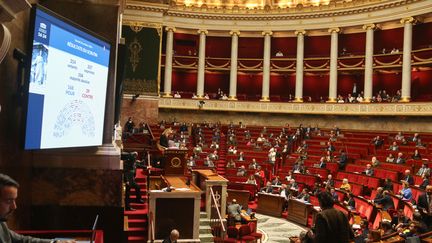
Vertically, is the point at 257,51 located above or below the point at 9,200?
Result: above

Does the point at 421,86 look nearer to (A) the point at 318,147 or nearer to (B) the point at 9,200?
(A) the point at 318,147

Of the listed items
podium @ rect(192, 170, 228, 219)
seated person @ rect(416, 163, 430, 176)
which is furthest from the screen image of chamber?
seated person @ rect(416, 163, 430, 176)

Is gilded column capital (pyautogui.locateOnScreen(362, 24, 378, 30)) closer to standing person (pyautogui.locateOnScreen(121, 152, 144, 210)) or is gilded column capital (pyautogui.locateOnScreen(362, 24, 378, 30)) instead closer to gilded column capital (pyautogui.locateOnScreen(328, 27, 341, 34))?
gilded column capital (pyautogui.locateOnScreen(328, 27, 341, 34))

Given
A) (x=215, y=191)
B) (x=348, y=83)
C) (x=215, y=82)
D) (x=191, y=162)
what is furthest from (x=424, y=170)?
(x=215, y=82)

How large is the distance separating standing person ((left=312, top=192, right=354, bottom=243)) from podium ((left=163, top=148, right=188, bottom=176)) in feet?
30.3

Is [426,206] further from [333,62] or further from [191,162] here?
[333,62]

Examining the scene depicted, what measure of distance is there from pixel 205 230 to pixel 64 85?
8286mm

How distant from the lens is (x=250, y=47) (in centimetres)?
3344

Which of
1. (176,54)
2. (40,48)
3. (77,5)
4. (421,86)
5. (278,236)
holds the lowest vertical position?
(278,236)

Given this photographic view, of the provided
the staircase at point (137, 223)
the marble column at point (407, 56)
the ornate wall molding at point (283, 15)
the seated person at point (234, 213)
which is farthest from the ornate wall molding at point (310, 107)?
the staircase at point (137, 223)

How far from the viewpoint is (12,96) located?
4645 millimetres

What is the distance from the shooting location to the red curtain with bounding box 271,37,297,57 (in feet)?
106

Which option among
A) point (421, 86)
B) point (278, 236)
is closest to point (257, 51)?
point (421, 86)

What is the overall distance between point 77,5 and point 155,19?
2335 centimetres
